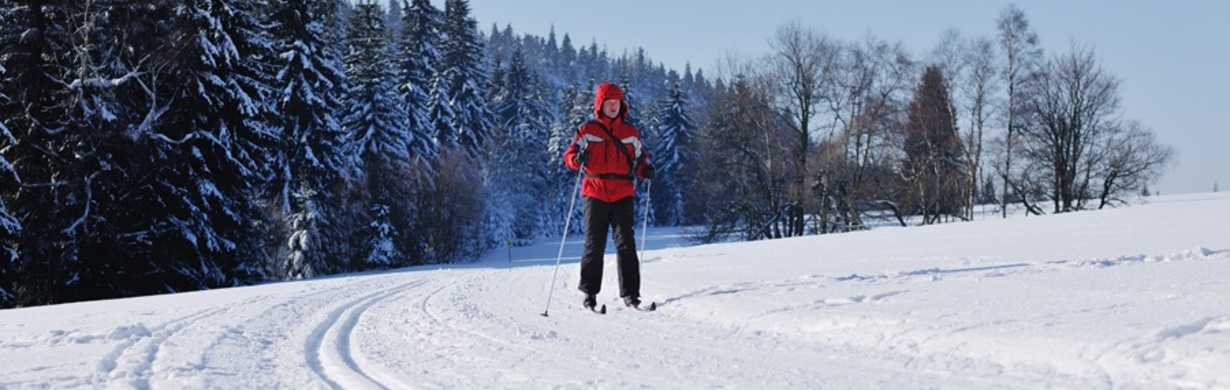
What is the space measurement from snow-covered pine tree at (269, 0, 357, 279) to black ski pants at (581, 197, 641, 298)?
22.7 m

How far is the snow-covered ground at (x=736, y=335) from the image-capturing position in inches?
122

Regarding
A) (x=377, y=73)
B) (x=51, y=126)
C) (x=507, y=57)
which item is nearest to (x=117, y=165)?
(x=51, y=126)

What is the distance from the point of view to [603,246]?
6.00 metres

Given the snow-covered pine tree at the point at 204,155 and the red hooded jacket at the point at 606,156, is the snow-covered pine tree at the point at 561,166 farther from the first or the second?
the red hooded jacket at the point at 606,156

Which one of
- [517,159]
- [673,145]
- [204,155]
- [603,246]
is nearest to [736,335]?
[603,246]

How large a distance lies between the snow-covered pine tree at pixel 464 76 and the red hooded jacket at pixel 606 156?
3806 cm

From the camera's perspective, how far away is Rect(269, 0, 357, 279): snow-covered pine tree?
26.6m

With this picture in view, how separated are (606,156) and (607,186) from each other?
23 cm

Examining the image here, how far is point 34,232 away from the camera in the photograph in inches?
681

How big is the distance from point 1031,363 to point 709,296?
2.78 m

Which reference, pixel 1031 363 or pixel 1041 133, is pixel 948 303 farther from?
pixel 1041 133

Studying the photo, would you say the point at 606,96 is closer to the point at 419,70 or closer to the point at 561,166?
the point at 419,70

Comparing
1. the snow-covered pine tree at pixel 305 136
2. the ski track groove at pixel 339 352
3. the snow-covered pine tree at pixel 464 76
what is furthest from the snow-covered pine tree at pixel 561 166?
the ski track groove at pixel 339 352

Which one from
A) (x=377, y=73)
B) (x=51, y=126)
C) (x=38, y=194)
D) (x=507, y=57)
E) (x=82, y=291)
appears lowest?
(x=82, y=291)
